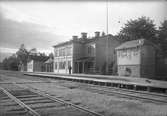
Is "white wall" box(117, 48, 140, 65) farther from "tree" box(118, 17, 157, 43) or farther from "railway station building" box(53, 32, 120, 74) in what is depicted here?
"tree" box(118, 17, 157, 43)

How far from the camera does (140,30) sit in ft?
150

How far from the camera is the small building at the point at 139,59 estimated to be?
26672 mm

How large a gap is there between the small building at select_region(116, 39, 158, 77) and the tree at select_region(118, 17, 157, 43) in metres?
16.7

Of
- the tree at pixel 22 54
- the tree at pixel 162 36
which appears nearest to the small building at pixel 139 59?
the tree at pixel 162 36

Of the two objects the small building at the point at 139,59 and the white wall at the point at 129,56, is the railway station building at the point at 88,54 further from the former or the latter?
the small building at the point at 139,59

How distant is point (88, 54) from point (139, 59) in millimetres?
15962

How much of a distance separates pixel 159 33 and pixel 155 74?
61.2ft

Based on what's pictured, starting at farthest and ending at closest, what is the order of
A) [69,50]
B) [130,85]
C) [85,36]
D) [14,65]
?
[14,65] → [85,36] → [69,50] → [130,85]

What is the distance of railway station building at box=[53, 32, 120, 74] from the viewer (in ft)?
128

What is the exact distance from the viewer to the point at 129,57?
2842 cm

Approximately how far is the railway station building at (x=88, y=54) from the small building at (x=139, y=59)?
6594 millimetres

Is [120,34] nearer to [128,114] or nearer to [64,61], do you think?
[64,61]

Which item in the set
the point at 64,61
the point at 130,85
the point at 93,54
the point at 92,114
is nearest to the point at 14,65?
the point at 64,61

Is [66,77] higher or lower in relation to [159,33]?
lower
